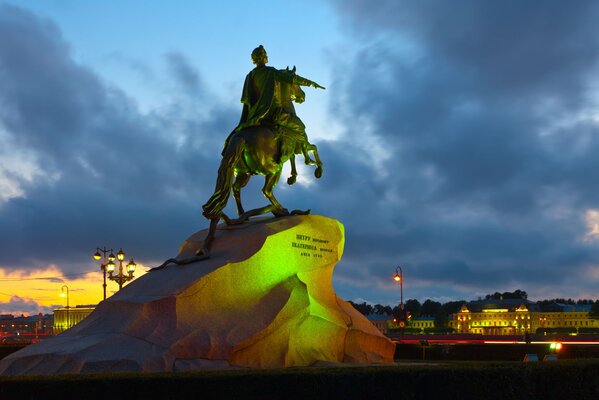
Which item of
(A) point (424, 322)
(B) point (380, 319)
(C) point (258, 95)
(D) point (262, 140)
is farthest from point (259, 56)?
(A) point (424, 322)

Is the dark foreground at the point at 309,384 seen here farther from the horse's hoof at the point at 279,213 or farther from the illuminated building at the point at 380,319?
the illuminated building at the point at 380,319

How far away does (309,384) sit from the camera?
10109 millimetres

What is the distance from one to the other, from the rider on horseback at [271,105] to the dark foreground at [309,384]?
24.5 feet

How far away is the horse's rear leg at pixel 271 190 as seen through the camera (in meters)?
17.2

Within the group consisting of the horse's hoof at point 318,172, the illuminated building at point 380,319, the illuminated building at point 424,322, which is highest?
the horse's hoof at point 318,172

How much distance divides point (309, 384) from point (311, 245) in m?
6.35

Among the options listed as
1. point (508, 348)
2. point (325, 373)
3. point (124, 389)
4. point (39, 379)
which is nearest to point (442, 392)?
point (325, 373)

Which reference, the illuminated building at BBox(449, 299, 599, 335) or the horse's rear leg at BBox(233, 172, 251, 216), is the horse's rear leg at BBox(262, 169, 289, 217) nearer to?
the horse's rear leg at BBox(233, 172, 251, 216)

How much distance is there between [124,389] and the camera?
9.86 m

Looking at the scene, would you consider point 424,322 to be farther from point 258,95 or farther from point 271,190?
point 258,95

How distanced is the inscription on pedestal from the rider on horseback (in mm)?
2281

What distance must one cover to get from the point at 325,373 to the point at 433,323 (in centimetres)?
16329

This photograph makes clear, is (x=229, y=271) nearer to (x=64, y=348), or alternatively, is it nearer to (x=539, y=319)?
(x=64, y=348)

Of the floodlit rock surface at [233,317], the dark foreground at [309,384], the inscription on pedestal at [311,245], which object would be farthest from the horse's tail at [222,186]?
the dark foreground at [309,384]
